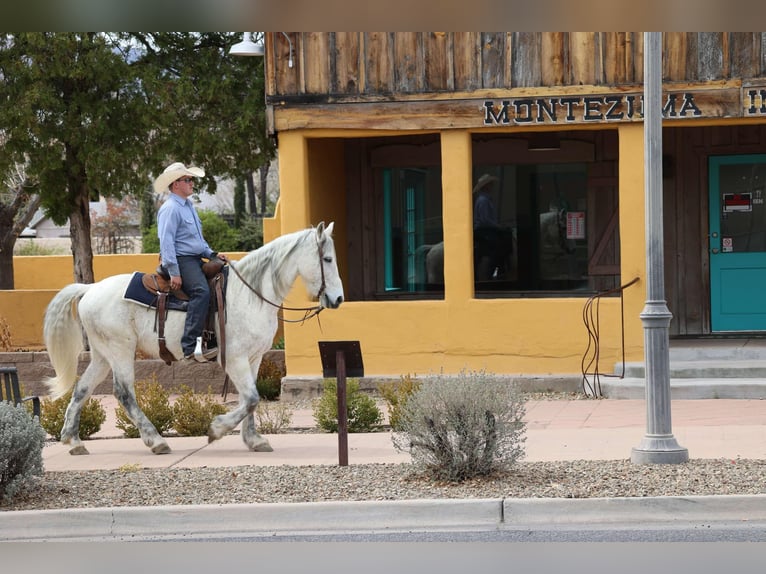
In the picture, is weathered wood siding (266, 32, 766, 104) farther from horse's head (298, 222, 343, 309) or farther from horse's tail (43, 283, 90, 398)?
horse's tail (43, 283, 90, 398)

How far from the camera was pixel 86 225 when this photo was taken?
2042 cm

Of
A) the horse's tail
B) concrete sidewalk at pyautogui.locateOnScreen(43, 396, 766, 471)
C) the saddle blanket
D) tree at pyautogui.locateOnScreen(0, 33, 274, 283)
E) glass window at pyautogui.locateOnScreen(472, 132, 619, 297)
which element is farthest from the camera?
tree at pyautogui.locateOnScreen(0, 33, 274, 283)

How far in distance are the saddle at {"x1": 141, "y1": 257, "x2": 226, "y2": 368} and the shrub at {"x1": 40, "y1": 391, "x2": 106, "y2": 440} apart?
1.79 metres

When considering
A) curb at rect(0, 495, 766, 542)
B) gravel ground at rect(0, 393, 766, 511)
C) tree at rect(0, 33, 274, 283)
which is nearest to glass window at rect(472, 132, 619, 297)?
tree at rect(0, 33, 274, 283)

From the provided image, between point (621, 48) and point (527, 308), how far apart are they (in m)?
3.41

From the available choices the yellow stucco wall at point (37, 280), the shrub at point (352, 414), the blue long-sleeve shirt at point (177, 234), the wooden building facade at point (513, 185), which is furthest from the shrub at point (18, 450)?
the yellow stucco wall at point (37, 280)

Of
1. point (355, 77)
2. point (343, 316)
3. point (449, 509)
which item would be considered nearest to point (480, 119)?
point (355, 77)

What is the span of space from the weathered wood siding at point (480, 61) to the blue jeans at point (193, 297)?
4.76 meters

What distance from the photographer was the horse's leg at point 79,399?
11.0 meters

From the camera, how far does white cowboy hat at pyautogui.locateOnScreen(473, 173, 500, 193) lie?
1689 cm

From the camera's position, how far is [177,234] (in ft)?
35.2

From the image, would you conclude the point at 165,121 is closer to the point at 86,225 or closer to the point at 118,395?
the point at 86,225

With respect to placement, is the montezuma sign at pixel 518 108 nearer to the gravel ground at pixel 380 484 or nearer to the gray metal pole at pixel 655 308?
the gray metal pole at pixel 655 308

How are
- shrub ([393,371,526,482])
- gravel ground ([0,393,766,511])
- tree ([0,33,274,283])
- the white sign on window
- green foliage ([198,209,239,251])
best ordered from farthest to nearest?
green foliage ([198,209,239,251]) → tree ([0,33,274,283]) → the white sign on window → shrub ([393,371,526,482]) → gravel ground ([0,393,766,511])
